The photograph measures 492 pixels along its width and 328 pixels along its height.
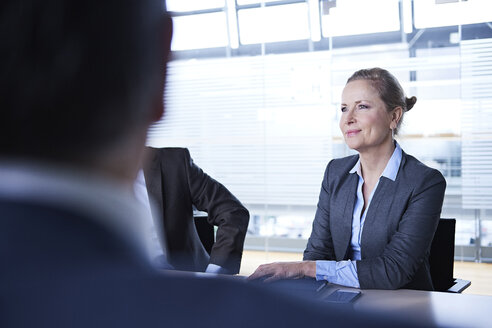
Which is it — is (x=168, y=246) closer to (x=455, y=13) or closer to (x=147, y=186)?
(x=147, y=186)

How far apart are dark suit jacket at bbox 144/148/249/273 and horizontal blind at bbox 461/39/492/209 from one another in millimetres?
2955

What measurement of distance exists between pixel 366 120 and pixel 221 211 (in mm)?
825

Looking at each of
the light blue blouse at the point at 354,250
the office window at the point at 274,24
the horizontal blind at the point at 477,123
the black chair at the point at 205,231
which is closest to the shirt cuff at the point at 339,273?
the light blue blouse at the point at 354,250

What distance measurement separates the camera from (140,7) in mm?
282

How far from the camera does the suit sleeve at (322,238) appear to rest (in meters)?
2.28

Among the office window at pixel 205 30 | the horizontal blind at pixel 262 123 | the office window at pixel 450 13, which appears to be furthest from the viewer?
the office window at pixel 205 30

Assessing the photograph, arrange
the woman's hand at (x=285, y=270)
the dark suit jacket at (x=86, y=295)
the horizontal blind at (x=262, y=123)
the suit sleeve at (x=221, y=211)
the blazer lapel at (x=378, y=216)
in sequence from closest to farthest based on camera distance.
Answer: the dark suit jacket at (x=86, y=295) → the woman's hand at (x=285, y=270) → the blazer lapel at (x=378, y=216) → the suit sleeve at (x=221, y=211) → the horizontal blind at (x=262, y=123)

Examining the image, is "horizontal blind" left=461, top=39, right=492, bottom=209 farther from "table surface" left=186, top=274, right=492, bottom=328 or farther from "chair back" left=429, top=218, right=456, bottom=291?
"table surface" left=186, top=274, right=492, bottom=328

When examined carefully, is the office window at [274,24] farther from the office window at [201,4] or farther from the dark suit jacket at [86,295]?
the dark suit jacket at [86,295]

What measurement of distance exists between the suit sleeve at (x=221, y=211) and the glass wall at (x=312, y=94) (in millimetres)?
2553

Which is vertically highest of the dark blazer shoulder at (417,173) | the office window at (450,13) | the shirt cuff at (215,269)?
the office window at (450,13)

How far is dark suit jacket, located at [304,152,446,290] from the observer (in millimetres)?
1898

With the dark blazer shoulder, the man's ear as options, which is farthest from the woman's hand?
the man's ear

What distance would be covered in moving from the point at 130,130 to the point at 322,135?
16.4 ft
